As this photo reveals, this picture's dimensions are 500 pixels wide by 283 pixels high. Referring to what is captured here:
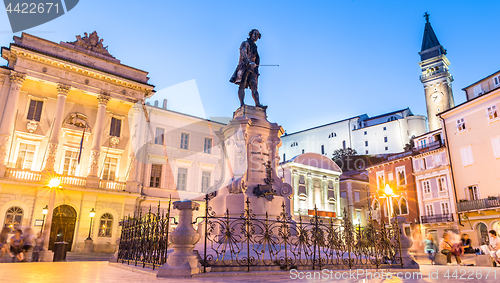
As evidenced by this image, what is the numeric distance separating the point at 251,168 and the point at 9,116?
866 inches

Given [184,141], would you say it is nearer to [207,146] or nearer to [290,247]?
[207,146]

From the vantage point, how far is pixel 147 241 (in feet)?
26.2

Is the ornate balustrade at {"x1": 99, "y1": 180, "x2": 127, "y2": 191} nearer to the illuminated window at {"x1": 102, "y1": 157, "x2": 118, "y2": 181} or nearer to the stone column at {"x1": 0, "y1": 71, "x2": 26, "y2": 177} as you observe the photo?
the illuminated window at {"x1": 102, "y1": 157, "x2": 118, "y2": 181}

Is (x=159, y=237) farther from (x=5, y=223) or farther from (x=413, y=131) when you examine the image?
(x=413, y=131)

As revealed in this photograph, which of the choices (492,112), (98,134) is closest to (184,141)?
(98,134)

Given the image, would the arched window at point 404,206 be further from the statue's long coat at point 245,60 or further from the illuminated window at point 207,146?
the statue's long coat at point 245,60

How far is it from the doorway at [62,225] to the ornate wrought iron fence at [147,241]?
17285mm

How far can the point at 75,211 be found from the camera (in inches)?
992

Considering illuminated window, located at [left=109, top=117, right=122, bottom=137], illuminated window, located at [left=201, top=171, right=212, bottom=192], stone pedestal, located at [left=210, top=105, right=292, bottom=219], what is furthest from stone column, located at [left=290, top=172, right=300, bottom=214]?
stone pedestal, located at [left=210, top=105, right=292, bottom=219]

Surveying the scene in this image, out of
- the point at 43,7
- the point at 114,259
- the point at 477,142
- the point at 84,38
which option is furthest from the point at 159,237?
the point at 477,142

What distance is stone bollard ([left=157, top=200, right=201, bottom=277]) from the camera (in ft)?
19.9

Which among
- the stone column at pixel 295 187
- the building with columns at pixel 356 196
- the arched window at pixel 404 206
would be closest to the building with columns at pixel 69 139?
the stone column at pixel 295 187

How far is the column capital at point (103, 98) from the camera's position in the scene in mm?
27483

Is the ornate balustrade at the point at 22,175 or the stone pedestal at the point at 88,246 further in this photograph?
the stone pedestal at the point at 88,246
